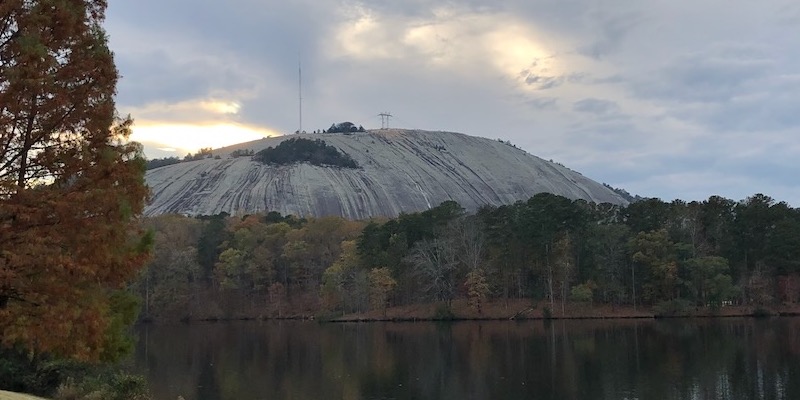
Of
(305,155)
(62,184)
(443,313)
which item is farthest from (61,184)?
(305,155)

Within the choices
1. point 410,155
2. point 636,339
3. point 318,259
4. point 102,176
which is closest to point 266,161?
point 410,155

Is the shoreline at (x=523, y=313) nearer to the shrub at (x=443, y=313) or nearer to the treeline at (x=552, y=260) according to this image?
the shrub at (x=443, y=313)

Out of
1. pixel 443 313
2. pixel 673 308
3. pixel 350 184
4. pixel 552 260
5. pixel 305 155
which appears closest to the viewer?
pixel 673 308

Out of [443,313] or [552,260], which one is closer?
[552,260]

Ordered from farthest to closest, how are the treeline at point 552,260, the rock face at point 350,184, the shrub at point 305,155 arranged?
the shrub at point 305,155 < the rock face at point 350,184 < the treeline at point 552,260

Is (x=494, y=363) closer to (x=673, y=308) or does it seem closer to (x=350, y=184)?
(x=673, y=308)

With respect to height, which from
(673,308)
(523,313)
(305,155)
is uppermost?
(305,155)

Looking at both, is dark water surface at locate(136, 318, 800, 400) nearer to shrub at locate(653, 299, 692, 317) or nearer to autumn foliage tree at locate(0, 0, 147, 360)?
shrub at locate(653, 299, 692, 317)

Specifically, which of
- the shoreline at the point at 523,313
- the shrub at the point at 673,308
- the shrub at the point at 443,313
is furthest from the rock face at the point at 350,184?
the shrub at the point at 673,308
